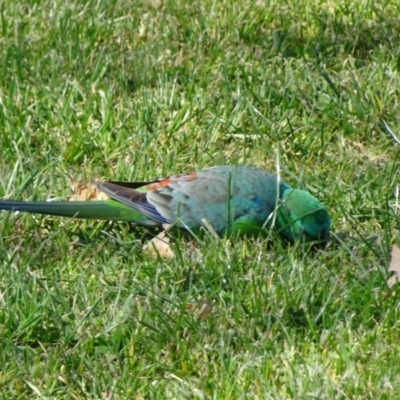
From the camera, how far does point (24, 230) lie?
4020 mm

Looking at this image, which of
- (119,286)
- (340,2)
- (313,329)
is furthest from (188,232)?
(340,2)


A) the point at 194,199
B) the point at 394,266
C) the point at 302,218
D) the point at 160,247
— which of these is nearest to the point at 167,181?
the point at 194,199

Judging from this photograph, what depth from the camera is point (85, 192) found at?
4.30m

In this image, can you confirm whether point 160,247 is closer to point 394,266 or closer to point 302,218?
point 302,218

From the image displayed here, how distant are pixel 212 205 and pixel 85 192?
0.61 m

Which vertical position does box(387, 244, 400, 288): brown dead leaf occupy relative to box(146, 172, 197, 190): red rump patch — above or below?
above

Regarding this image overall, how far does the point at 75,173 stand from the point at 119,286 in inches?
42.1

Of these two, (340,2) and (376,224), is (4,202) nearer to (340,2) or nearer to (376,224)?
(376,224)

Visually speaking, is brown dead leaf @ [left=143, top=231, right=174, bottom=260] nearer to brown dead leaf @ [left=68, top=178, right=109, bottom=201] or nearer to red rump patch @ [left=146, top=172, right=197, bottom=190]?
red rump patch @ [left=146, top=172, right=197, bottom=190]

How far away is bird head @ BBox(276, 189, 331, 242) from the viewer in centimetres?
391

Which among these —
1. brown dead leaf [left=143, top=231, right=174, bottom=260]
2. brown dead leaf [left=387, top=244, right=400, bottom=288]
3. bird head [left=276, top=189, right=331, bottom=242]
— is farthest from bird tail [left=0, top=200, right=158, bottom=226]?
brown dead leaf [left=387, top=244, right=400, bottom=288]

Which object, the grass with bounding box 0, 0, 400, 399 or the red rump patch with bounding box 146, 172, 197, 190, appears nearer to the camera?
the grass with bounding box 0, 0, 400, 399

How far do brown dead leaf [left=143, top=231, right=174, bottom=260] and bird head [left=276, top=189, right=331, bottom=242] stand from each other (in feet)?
1.46

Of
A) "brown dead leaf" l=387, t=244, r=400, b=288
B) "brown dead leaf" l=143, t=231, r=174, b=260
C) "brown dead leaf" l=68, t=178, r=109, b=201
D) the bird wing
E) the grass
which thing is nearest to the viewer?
the grass
